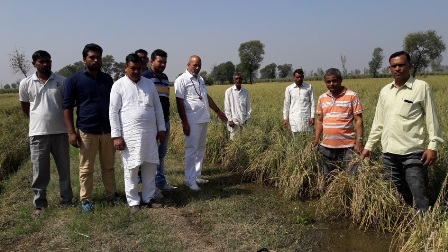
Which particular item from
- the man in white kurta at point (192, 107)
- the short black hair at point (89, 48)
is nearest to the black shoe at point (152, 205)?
the man in white kurta at point (192, 107)

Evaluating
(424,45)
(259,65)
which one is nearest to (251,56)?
(259,65)

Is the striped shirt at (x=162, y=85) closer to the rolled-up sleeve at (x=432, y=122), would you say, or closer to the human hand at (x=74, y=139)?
the human hand at (x=74, y=139)

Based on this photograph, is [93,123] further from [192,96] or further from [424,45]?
[424,45]

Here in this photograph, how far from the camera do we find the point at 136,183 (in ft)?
12.5

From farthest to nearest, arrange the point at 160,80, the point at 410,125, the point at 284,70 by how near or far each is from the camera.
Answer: the point at 284,70, the point at 160,80, the point at 410,125

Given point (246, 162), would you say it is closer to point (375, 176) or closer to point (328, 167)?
point (328, 167)

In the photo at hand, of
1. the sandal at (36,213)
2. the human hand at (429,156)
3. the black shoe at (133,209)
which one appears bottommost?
the sandal at (36,213)

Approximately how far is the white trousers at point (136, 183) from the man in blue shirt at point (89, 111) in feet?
1.46

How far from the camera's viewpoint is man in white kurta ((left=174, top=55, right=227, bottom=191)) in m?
4.47

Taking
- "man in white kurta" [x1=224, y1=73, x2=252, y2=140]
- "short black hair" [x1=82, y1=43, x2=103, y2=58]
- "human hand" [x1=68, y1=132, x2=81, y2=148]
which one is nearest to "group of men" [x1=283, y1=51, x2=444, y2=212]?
"man in white kurta" [x1=224, y1=73, x2=252, y2=140]

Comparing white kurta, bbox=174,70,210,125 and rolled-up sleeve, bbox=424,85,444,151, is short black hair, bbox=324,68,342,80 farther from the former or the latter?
white kurta, bbox=174,70,210,125

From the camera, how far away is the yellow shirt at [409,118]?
2845 mm

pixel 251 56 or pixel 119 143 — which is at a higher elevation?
pixel 251 56

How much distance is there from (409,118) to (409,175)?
545 mm
